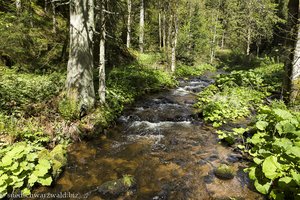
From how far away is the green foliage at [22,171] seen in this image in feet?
12.5

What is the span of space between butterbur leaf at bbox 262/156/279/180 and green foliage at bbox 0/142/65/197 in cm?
370

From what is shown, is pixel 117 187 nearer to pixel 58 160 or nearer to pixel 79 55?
pixel 58 160

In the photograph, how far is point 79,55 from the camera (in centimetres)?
654

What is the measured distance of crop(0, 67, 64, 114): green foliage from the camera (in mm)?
5875

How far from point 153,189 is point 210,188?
1.08 metres

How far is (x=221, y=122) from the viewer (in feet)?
24.2

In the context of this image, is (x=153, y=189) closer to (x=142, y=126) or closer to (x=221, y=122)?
(x=142, y=126)

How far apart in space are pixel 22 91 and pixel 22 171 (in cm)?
309

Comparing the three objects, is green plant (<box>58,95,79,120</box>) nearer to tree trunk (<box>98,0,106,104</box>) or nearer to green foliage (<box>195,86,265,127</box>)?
tree trunk (<box>98,0,106,104</box>)

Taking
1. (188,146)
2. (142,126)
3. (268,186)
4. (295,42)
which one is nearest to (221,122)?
(188,146)

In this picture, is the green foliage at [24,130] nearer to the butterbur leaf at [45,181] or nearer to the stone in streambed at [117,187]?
the butterbur leaf at [45,181]

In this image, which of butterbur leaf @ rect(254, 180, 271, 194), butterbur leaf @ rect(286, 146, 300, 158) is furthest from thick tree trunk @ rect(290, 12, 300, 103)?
butterbur leaf @ rect(254, 180, 271, 194)

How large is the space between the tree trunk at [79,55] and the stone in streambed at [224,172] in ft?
13.2

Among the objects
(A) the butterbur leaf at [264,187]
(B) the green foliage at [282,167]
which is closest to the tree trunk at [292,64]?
(B) the green foliage at [282,167]
